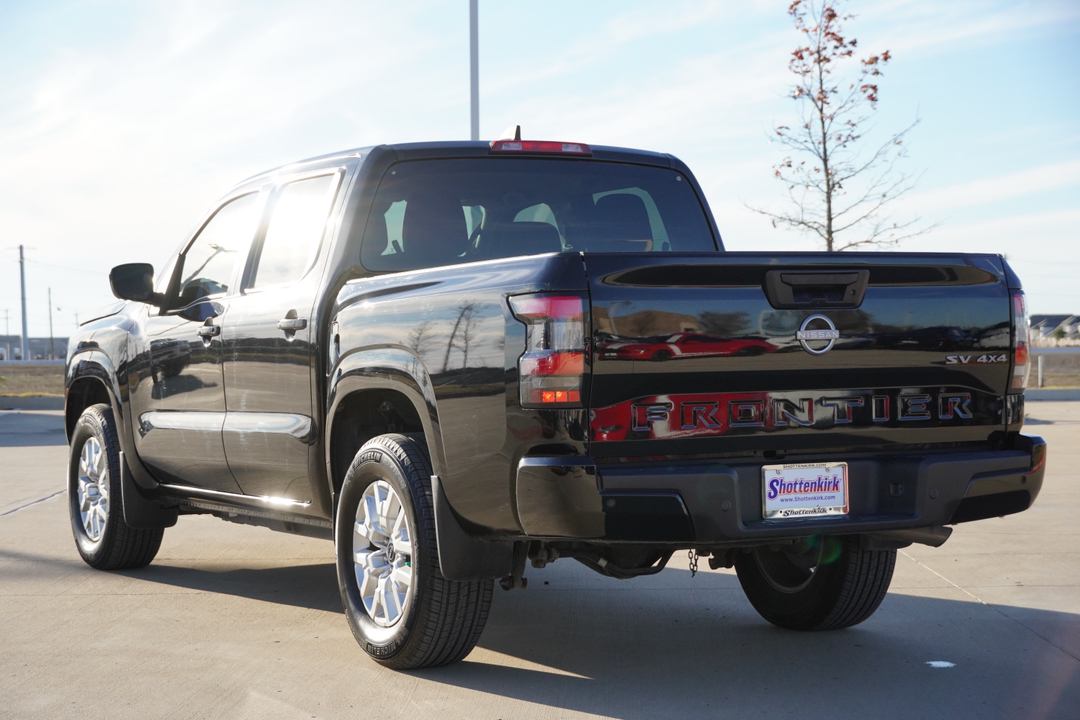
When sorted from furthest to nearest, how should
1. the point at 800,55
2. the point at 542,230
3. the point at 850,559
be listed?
the point at 800,55, the point at 542,230, the point at 850,559

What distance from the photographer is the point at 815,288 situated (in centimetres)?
401

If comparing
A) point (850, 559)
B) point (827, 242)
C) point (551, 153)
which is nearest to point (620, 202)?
point (551, 153)

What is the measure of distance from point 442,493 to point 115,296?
3080 mm

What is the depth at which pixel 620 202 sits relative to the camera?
5.64 m

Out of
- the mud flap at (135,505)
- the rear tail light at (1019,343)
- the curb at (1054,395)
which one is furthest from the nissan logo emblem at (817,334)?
the curb at (1054,395)

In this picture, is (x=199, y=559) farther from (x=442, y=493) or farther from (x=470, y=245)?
(x=442, y=493)

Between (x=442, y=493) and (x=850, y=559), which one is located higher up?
(x=442, y=493)

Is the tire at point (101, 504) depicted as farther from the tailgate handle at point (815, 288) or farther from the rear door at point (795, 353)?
the tailgate handle at point (815, 288)

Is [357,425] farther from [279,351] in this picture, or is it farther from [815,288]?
[815,288]

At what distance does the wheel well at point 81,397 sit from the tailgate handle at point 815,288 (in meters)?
4.52

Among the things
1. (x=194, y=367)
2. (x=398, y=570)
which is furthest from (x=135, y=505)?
(x=398, y=570)

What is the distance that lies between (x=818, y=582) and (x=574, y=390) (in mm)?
2047

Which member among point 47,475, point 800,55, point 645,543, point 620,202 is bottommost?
point 47,475

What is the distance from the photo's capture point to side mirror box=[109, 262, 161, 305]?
6293 mm
